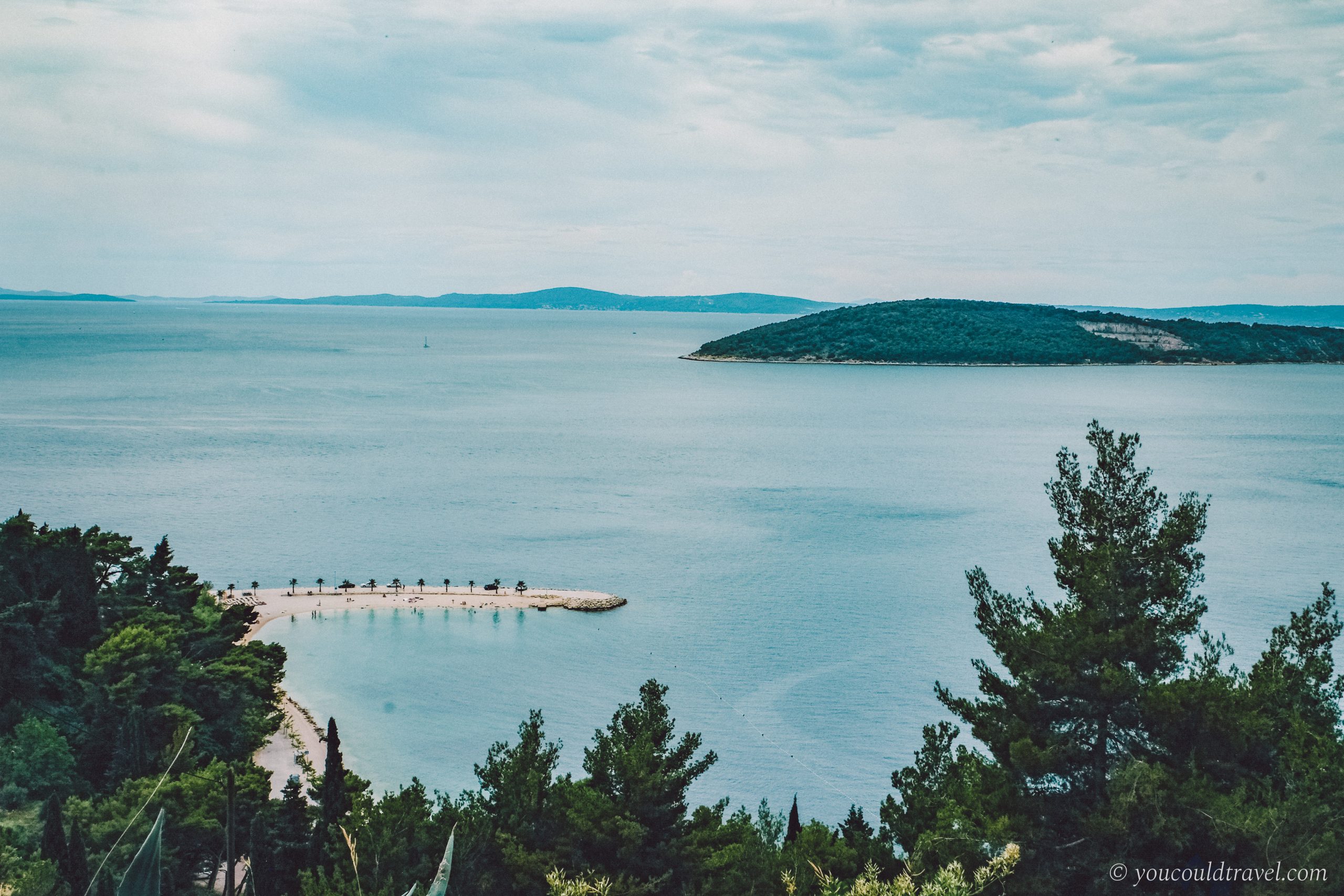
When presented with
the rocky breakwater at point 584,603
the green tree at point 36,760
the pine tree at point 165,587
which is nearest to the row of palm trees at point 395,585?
the rocky breakwater at point 584,603

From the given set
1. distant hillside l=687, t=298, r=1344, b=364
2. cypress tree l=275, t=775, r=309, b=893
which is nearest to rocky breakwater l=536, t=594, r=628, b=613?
cypress tree l=275, t=775, r=309, b=893

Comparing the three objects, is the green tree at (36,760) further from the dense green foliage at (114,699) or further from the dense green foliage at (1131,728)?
the dense green foliage at (1131,728)

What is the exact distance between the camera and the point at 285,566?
43.8m

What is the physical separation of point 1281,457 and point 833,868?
76498mm

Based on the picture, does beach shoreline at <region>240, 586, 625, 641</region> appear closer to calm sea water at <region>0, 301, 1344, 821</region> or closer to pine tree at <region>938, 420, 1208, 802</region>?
calm sea water at <region>0, 301, 1344, 821</region>

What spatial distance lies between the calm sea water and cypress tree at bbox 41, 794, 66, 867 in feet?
37.1

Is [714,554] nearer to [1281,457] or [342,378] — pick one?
[1281,457]

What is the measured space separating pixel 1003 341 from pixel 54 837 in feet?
569

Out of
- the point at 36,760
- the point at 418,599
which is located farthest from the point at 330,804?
the point at 418,599

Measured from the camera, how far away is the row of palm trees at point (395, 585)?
133 feet

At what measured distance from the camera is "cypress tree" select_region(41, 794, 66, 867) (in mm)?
13766

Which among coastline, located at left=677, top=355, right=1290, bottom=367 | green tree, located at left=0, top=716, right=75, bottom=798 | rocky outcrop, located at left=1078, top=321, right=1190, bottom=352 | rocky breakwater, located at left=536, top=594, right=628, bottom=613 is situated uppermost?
rocky outcrop, located at left=1078, top=321, right=1190, bottom=352

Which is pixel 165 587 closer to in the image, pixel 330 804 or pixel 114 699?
pixel 114 699

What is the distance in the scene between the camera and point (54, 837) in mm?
13938
